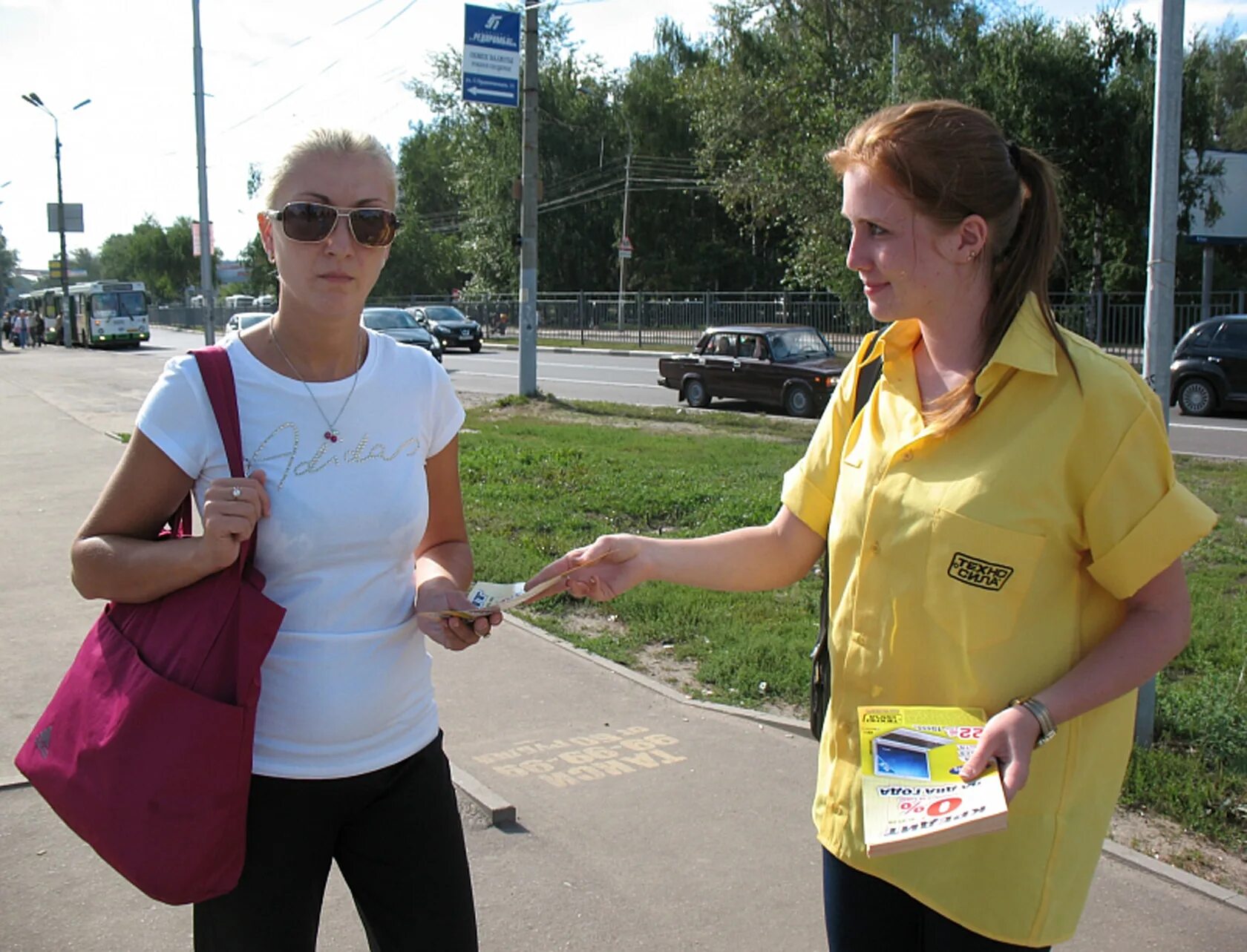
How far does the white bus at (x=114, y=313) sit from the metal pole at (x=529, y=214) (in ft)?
105

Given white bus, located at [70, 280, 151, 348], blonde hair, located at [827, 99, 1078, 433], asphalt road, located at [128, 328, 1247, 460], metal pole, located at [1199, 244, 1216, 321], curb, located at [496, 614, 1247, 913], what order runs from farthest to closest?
white bus, located at [70, 280, 151, 348], metal pole, located at [1199, 244, 1216, 321], asphalt road, located at [128, 328, 1247, 460], curb, located at [496, 614, 1247, 913], blonde hair, located at [827, 99, 1078, 433]

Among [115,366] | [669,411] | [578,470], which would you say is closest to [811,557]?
[578,470]

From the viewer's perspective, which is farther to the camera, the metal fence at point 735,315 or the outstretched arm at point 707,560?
the metal fence at point 735,315

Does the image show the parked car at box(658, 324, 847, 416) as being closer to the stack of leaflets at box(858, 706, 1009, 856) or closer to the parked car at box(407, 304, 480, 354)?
the stack of leaflets at box(858, 706, 1009, 856)

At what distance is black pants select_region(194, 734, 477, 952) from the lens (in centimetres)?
210

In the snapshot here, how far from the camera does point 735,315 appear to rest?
39750mm

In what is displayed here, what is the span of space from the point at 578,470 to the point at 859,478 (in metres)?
9.28

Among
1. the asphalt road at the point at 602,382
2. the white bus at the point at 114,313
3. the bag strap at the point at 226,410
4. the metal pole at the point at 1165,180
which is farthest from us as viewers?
the white bus at the point at 114,313

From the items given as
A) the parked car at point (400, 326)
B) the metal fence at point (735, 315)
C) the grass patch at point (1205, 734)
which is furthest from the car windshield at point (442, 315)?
the grass patch at point (1205, 734)

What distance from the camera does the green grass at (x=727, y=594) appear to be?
4500 mm

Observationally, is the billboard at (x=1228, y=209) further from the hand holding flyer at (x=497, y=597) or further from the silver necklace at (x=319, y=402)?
the silver necklace at (x=319, y=402)

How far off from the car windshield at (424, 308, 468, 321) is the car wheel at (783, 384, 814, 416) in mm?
22302

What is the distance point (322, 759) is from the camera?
2.14 meters

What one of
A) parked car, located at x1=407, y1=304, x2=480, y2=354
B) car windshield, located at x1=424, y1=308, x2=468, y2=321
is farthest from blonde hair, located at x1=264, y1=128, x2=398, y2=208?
car windshield, located at x1=424, y1=308, x2=468, y2=321
